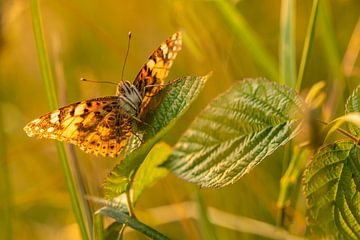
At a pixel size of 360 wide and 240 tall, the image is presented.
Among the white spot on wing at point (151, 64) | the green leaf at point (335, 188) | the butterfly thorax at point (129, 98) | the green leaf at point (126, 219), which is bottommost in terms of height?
the green leaf at point (335, 188)

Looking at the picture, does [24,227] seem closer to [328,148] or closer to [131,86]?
[131,86]

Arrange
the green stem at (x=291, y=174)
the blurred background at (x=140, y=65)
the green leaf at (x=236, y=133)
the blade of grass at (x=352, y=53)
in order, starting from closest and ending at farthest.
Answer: the green leaf at (x=236, y=133) < the green stem at (x=291, y=174) < the blurred background at (x=140, y=65) < the blade of grass at (x=352, y=53)

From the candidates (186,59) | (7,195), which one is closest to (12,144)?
(186,59)

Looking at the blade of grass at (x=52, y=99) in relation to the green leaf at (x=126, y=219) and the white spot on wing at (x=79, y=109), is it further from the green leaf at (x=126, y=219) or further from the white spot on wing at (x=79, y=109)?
the green leaf at (x=126, y=219)

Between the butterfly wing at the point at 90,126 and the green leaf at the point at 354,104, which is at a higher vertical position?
the butterfly wing at the point at 90,126

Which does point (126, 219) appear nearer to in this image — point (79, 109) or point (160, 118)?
point (160, 118)

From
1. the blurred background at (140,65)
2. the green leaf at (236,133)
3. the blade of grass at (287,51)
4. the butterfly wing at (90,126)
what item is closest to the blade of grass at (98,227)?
the green leaf at (236,133)

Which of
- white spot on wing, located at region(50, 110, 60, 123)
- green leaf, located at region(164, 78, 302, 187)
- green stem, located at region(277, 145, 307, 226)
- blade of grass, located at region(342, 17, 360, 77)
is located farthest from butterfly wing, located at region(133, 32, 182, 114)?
blade of grass, located at region(342, 17, 360, 77)
